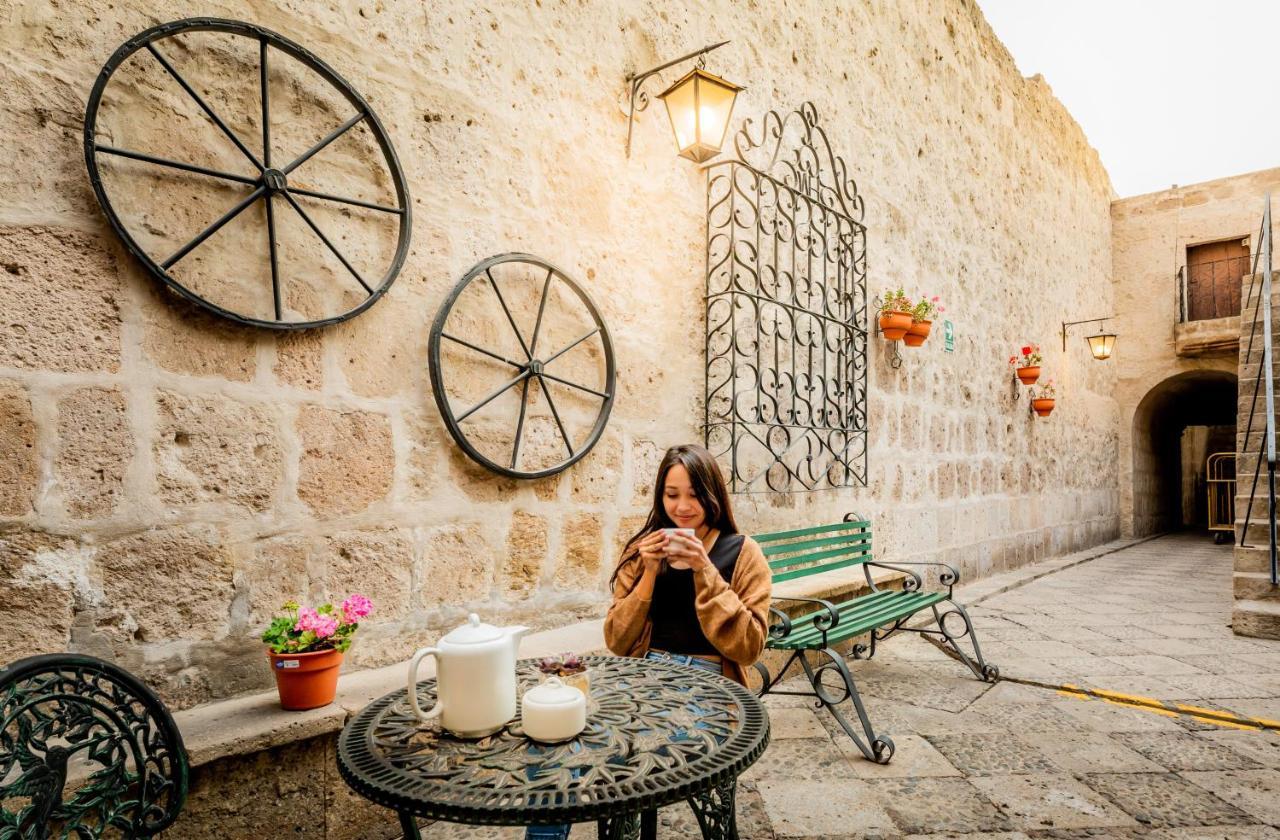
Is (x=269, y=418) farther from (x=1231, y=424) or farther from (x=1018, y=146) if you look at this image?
(x=1231, y=424)

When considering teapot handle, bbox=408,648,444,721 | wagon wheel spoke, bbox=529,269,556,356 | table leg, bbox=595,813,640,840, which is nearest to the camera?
teapot handle, bbox=408,648,444,721

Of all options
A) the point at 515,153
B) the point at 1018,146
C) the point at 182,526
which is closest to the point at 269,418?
the point at 182,526

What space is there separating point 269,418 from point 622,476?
141 centimetres

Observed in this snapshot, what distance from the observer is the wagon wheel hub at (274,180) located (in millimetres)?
1897

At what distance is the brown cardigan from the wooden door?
A: 1109 cm

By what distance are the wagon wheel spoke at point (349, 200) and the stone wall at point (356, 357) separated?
0.08m

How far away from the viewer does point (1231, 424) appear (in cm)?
1428

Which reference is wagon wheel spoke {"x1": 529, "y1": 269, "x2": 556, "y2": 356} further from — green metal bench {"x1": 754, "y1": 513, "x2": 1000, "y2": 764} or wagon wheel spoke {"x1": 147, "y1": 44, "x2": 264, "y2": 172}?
green metal bench {"x1": 754, "y1": 513, "x2": 1000, "y2": 764}

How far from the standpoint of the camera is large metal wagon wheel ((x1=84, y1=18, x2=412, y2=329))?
5.43ft

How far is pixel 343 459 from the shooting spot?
Answer: 2.06 m

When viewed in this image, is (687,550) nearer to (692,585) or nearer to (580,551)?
(692,585)

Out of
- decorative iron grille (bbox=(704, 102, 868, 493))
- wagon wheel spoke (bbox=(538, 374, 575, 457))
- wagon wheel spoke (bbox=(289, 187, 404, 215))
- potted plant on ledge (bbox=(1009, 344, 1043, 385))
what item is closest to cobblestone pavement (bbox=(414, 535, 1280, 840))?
decorative iron grille (bbox=(704, 102, 868, 493))

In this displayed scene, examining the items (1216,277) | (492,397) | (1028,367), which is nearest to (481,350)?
(492,397)

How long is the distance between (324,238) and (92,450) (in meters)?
0.80
